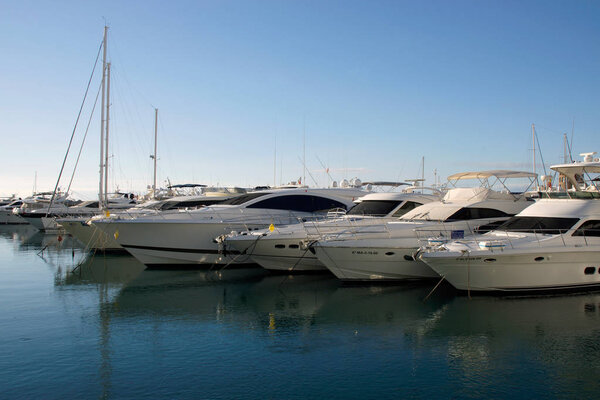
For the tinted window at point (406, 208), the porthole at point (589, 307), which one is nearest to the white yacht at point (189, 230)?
the tinted window at point (406, 208)

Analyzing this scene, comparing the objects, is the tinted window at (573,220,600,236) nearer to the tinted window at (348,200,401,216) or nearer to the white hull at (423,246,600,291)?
the white hull at (423,246,600,291)

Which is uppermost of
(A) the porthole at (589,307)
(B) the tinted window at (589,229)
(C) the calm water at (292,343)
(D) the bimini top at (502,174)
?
(D) the bimini top at (502,174)

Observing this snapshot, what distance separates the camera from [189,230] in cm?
1884

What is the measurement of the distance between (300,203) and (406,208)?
4538 mm

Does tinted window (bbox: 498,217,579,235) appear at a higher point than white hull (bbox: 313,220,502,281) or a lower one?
higher

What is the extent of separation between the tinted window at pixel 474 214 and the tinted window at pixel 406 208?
7.94 ft

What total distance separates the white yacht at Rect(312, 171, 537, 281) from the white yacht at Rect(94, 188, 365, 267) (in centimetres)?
414

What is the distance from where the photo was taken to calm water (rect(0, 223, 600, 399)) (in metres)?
7.89

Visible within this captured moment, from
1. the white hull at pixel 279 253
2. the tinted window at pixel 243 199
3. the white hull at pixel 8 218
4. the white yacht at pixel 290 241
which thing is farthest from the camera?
the white hull at pixel 8 218

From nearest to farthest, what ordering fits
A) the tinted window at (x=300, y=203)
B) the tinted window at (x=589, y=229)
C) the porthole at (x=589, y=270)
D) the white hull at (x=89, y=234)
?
the porthole at (x=589, y=270), the tinted window at (x=589, y=229), the tinted window at (x=300, y=203), the white hull at (x=89, y=234)

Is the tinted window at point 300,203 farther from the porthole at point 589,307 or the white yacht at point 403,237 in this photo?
the porthole at point 589,307

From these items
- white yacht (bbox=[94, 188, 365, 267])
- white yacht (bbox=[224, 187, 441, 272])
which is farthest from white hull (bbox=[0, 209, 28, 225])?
white yacht (bbox=[224, 187, 441, 272])

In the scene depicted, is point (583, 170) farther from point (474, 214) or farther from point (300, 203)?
point (300, 203)

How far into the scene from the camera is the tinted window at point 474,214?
1698cm
